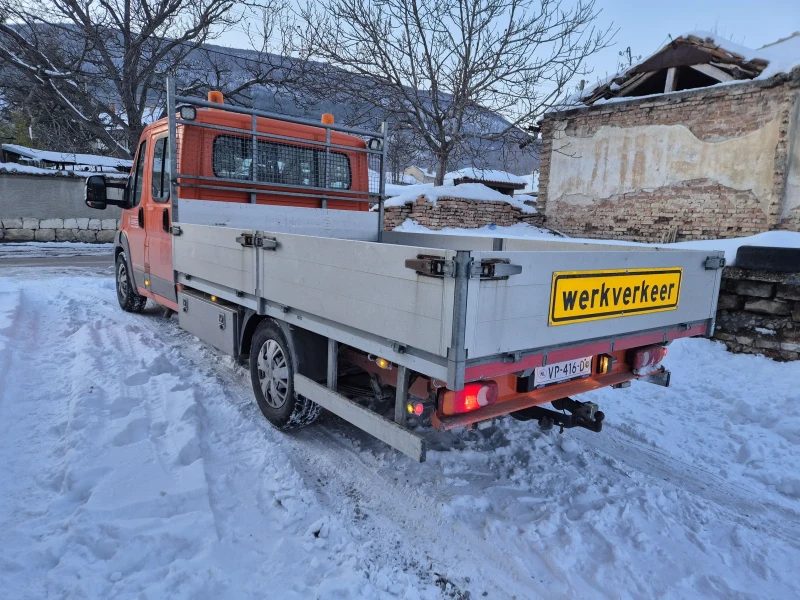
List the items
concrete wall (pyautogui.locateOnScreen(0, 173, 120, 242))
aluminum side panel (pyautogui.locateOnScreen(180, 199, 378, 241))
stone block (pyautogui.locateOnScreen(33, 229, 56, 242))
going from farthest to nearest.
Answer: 1. stone block (pyautogui.locateOnScreen(33, 229, 56, 242))
2. concrete wall (pyautogui.locateOnScreen(0, 173, 120, 242))
3. aluminum side panel (pyautogui.locateOnScreen(180, 199, 378, 241))

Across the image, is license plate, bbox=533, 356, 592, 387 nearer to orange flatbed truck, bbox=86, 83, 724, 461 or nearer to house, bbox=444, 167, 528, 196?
orange flatbed truck, bbox=86, 83, 724, 461

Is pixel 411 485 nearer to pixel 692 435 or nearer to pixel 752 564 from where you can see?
pixel 752 564

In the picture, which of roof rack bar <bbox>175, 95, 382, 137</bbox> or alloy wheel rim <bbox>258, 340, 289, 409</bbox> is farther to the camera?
roof rack bar <bbox>175, 95, 382, 137</bbox>

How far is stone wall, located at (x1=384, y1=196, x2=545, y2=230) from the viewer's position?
47.6 feet

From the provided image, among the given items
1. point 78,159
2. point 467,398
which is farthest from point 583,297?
point 78,159

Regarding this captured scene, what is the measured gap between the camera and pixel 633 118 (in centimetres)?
1319

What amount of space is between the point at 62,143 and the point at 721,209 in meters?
30.2

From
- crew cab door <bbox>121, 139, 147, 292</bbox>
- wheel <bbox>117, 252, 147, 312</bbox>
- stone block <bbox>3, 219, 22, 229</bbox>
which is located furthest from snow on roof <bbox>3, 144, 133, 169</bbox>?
crew cab door <bbox>121, 139, 147, 292</bbox>

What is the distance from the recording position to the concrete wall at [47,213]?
56.5ft

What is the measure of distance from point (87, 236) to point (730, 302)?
19699 mm

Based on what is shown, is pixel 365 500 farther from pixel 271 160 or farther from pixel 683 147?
pixel 683 147

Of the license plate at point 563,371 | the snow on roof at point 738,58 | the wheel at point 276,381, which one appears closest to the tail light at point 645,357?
the license plate at point 563,371

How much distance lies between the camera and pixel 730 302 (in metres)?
6.45

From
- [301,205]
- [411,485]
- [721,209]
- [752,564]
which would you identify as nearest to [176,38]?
[301,205]
